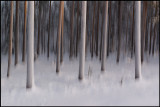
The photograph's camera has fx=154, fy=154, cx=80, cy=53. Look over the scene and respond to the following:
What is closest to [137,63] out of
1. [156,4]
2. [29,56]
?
[29,56]

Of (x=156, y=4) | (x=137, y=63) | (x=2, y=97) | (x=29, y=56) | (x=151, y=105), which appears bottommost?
(x=2, y=97)

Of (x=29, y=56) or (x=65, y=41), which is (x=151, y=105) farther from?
(x=65, y=41)

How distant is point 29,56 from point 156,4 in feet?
25.3

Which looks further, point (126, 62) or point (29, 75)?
point (126, 62)

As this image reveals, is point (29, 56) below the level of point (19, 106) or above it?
above

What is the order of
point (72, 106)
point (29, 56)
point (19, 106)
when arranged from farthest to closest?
point (29, 56) → point (19, 106) → point (72, 106)

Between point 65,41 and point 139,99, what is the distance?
42.6 ft

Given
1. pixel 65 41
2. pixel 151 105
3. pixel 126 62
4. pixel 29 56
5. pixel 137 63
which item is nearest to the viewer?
pixel 151 105

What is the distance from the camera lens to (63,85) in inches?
195

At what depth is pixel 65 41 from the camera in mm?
15836

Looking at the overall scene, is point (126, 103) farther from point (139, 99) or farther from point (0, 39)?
point (0, 39)

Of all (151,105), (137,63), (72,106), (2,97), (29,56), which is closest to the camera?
(151,105)

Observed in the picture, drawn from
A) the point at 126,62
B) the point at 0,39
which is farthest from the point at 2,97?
the point at 0,39

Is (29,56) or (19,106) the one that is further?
(29,56)
